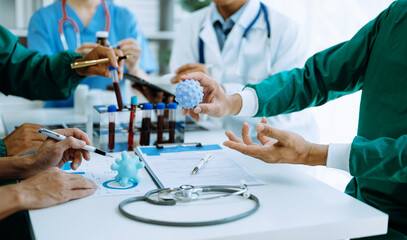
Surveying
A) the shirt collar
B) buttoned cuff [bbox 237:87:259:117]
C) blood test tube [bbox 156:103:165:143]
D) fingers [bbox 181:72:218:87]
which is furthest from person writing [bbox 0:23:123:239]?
the shirt collar

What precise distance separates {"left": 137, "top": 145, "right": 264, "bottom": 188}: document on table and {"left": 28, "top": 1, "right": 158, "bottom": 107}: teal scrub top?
1.29 metres

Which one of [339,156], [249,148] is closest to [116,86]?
[249,148]

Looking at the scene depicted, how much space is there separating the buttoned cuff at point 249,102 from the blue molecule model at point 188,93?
11.3 inches

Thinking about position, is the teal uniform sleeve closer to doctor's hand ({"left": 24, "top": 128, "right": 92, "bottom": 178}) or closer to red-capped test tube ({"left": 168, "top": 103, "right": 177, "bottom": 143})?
doctor's hand ({"left": 24, "top": 128, "right": 92, "bottom": 178})

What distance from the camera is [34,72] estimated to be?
5.98ft

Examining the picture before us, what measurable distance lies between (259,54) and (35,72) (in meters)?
1.02

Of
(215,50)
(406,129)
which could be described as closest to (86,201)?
(406,129)

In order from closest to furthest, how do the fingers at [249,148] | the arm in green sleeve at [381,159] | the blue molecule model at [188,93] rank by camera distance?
the arm in green sleeve at [381,159], the fingers at [249,148], the blue molecule model at [188,93]

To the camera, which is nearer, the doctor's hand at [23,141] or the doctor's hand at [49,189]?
the doctor's hand at [49,189]

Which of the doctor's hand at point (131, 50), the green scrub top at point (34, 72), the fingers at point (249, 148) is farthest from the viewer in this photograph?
the doctor's hand at point (131, 50)

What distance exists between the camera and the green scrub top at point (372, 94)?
105cm

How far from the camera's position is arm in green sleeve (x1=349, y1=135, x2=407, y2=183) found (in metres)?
1.01

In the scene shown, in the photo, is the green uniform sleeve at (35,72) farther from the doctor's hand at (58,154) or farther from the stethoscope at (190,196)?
the stethoscope at (190,196)

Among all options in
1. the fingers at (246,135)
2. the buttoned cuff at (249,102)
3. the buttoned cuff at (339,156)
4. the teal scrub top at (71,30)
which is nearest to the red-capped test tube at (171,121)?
the buttoned cuff at (249,102)
